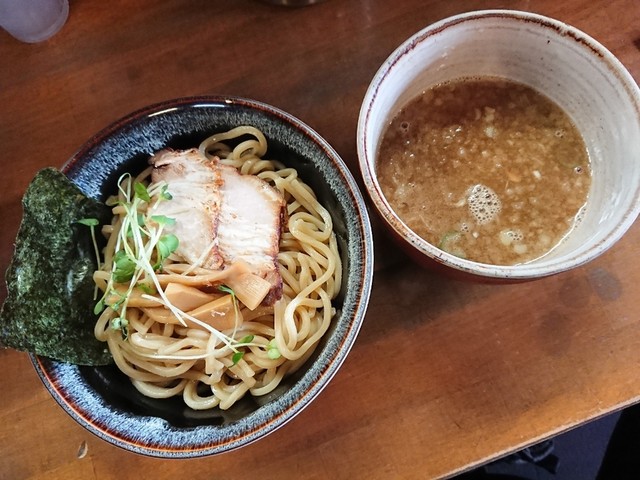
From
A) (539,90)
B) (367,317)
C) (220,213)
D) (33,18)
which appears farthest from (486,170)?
(33,18)

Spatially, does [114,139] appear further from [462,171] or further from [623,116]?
[623,116]

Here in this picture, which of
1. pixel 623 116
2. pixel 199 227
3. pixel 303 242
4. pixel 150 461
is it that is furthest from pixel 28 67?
pixel 623 116

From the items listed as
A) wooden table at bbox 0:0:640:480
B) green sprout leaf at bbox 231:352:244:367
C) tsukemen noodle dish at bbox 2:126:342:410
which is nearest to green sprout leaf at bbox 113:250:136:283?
tsukemen noodle dish at bbox 2:126:342:410

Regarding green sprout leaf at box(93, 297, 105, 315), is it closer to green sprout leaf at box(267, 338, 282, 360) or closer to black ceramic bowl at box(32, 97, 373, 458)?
black ceramic bowl at box(32, 97, 373, 458)

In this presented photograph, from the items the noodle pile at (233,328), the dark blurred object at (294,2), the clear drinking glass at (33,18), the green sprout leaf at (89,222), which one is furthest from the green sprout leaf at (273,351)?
the clear drinking glass at (33,18)

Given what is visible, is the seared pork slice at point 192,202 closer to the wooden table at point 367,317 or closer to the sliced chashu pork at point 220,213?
the sliced chashu pork at point 220,213

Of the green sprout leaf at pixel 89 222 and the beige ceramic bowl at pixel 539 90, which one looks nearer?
the beige ceramic bowl at pixel 539 90
